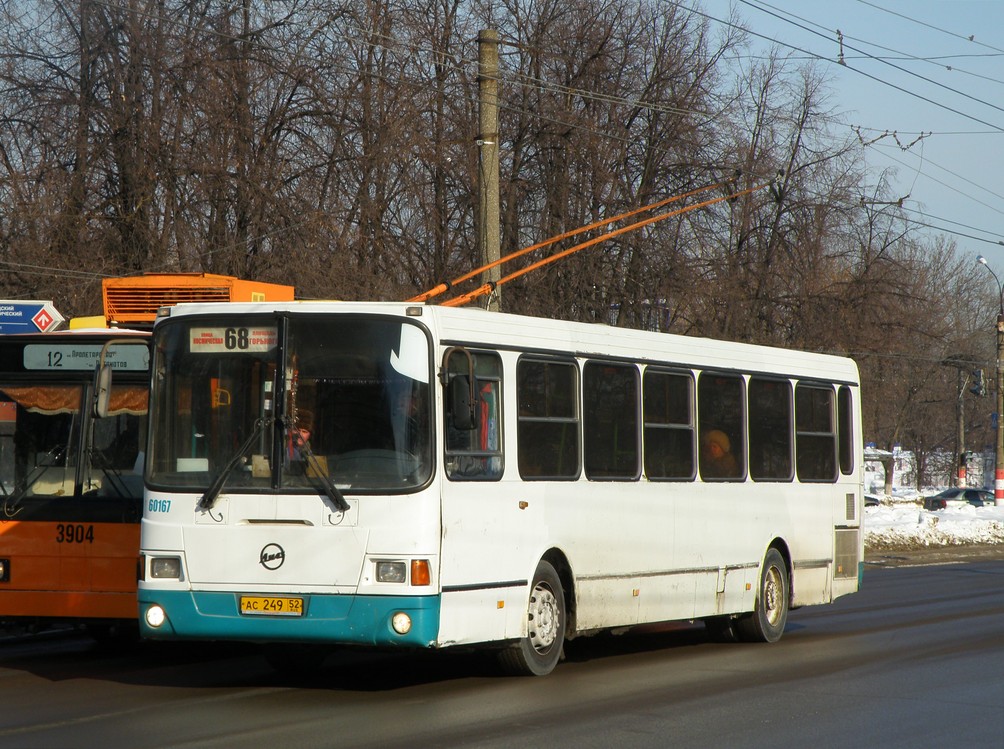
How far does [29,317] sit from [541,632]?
334 inches

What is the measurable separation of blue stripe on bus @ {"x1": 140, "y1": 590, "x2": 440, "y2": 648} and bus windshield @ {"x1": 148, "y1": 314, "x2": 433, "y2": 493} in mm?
708

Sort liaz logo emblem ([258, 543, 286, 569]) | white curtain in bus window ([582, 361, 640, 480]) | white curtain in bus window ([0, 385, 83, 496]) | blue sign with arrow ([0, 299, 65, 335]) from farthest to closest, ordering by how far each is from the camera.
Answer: blue sign with arrow ([0, 299, 65, 335]) < white curtain in bus window ([0, 385, 83, 496]) < white curtain in bus window ([582, 361, 640, 480]) < liaz logo emblem ([258, 543, 286, 569])

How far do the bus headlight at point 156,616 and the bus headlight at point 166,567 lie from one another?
0.20 meters

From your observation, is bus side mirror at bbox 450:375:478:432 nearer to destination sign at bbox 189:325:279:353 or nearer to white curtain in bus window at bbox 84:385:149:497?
destination sign at bbox 189:325:279:353

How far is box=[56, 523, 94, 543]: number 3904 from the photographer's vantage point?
1180 cm

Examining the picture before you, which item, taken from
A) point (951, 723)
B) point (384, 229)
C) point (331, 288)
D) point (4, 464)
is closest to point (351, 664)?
point (4, 464)

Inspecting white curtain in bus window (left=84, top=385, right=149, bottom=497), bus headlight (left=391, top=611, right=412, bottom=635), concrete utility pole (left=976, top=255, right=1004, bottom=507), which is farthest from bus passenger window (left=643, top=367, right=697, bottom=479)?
concrete utility pole (left=976, top=255, right=1004, bottom=507)

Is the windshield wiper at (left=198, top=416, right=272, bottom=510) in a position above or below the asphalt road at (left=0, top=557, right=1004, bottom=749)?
above

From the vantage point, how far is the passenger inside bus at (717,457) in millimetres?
13117

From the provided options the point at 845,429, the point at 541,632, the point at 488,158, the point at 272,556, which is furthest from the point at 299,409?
the point at 488,158

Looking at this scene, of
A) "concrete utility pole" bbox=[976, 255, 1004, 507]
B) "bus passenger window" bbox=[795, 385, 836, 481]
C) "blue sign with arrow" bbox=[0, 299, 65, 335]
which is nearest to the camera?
"bus passenger window" bbox=[795, 385, 836, 481]

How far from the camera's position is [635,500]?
12.0 metres

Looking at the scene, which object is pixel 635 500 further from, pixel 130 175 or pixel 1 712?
pixel 130 175

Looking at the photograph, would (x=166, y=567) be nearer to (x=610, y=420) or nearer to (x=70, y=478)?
(x=70, y=478)
